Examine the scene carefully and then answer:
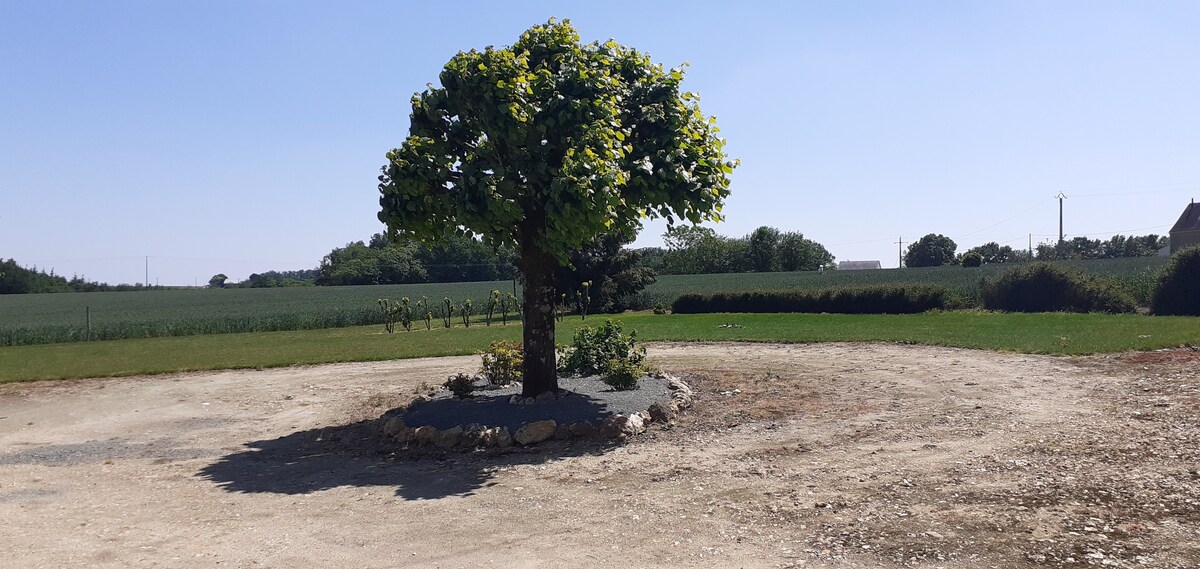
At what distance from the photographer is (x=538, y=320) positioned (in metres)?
11.8

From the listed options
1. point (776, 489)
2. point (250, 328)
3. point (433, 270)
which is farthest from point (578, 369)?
point (433, 270)

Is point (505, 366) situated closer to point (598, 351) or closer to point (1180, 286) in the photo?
point (598, 351)

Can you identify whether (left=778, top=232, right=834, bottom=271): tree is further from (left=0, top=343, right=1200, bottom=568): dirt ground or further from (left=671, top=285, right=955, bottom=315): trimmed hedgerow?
(left=0, top=343, right=1200, bottom=568): dirt ground

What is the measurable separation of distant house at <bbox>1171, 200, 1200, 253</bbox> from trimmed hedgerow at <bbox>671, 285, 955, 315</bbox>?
166ft

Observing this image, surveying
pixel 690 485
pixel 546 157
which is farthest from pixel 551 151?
pixel 690 485

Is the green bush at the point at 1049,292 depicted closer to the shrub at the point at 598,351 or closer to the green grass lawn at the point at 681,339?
the green grass lawn at the point at 681,339

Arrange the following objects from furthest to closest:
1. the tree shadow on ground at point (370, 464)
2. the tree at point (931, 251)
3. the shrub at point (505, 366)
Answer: the tree at point (931, 251) → the shrub at point (505, 366) → the tree shadow on ground at point (370, 464)

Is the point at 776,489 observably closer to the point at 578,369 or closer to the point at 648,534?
the point at 648,534

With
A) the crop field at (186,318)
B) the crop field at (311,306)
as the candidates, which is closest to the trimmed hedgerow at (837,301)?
the crop field at (311,306)

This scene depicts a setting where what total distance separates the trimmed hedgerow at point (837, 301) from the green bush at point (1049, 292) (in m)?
1.95

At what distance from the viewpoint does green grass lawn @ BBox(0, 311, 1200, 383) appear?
19031mm

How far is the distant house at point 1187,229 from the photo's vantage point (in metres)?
69.4

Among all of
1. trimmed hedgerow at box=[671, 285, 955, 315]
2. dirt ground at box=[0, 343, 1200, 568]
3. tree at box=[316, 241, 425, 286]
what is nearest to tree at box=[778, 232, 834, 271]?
tree at box=[316, 241, 425, 286]

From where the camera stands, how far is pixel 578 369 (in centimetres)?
1424
